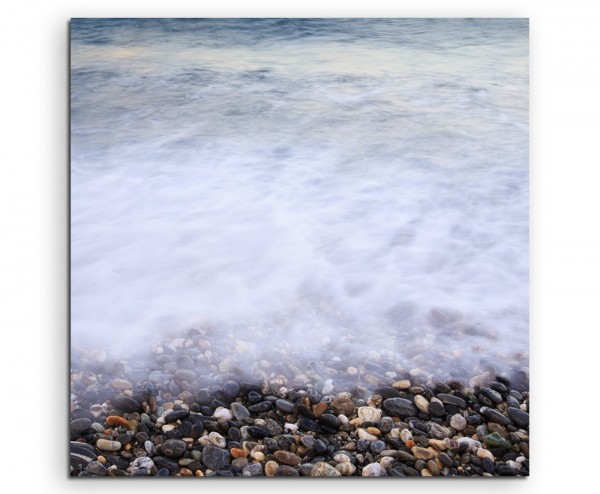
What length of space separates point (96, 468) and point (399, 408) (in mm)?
720

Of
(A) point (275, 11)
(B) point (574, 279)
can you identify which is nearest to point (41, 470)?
(A) point (275, 11)

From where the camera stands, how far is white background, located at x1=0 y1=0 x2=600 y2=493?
1543 millimetres

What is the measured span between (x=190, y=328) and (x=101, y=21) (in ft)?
2.53

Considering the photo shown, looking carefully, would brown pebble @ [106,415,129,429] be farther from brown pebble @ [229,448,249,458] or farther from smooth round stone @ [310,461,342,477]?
smooth round stone @ [310,461,342,477]

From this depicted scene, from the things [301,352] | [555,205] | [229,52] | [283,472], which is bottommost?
[283,472]

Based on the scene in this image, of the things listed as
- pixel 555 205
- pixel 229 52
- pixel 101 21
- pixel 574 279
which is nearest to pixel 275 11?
pixel 229 52

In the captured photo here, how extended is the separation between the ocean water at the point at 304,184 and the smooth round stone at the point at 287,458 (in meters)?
0.23

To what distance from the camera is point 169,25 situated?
1577 millimetres

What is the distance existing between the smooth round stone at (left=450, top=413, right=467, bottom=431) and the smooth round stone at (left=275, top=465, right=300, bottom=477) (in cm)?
38

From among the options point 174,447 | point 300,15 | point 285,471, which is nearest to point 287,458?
point 285,471

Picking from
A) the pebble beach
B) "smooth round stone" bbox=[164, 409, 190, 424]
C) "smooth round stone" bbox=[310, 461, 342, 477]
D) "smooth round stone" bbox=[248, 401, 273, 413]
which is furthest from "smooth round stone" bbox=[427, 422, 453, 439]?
"smooth round stone" bbox=[164, 409, 190, 424]

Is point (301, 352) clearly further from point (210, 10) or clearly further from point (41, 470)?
point (210, 10)

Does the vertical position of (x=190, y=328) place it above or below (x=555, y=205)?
below

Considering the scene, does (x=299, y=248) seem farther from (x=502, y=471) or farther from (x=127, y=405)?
(x=502, y=471)
